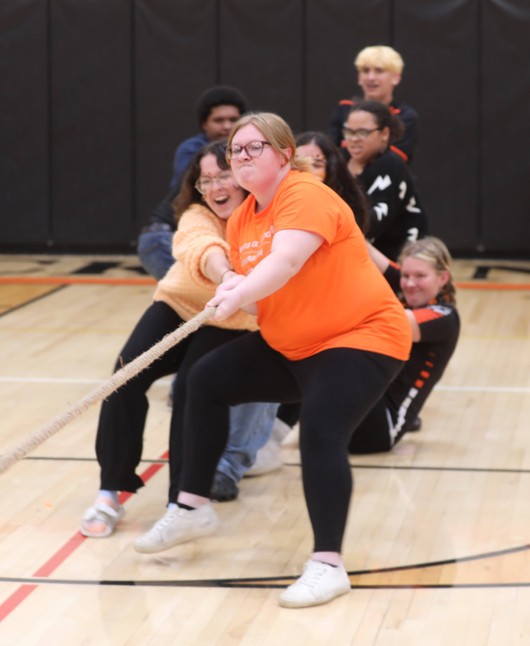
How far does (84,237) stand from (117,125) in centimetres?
102

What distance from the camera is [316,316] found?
3.27 m

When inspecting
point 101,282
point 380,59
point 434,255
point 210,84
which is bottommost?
point 101,282

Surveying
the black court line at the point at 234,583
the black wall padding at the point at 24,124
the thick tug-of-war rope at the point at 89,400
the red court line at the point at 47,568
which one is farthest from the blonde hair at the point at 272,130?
the black wall padding at the point at 24,124

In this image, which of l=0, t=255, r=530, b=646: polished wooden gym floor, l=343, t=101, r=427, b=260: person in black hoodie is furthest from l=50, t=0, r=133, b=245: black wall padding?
l=343, t=101, r=427, b=260: person in black hoodie

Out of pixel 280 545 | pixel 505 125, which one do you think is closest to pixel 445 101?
pixel 505 125

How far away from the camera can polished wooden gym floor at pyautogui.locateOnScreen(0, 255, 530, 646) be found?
3094mm

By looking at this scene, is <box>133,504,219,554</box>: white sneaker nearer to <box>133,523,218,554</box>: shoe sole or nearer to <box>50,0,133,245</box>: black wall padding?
<box>133,523,218,554</box>: shoe sole

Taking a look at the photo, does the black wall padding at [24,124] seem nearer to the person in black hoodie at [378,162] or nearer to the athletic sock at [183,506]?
the person in black hoodie at [378,162]

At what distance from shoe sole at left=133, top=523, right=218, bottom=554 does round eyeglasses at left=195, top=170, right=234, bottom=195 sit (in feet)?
3.50

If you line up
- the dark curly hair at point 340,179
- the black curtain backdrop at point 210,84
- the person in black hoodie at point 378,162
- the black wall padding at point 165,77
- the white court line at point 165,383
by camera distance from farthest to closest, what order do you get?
the black wall padding at point 165,77 → the black curtain backdrop at point 210,84 → the white court line at point 165,383 → the person in black hoodie at point 378,162 → the dark curly hair at point 340,179

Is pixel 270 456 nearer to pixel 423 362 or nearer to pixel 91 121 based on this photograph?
pixel 423 362

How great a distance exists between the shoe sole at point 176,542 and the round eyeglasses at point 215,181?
107 centimetres

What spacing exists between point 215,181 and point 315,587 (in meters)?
1.34

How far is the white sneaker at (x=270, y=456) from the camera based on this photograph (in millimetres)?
4456
